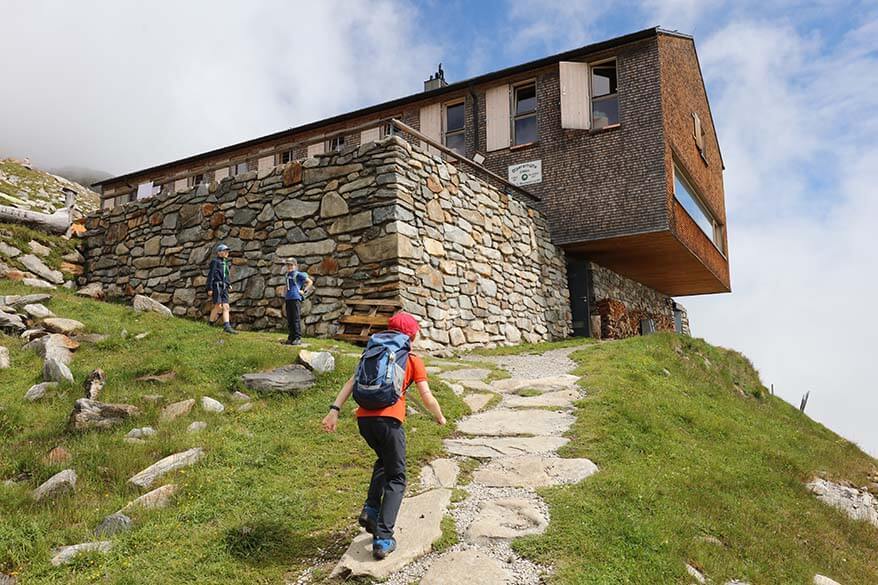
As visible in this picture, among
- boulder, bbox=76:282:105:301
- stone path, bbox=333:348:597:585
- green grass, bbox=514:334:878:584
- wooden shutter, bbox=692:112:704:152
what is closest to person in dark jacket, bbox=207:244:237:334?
boulder, bbox=76:282:105:301

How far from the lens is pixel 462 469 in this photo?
590 cm

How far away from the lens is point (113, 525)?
4676mm

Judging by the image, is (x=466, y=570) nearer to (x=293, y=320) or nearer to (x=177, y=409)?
(x=177, y=409)

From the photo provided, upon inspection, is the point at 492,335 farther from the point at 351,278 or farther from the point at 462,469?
the point at 462,469

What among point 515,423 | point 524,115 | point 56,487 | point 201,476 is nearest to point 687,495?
point 515,423

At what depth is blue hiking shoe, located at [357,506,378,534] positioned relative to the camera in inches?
171

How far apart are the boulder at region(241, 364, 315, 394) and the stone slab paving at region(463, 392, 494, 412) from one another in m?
2.06

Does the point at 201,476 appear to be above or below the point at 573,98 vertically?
below

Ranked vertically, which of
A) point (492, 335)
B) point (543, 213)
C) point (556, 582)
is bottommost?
point (556, 582)

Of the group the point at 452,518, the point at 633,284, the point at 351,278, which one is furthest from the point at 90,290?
the point at 633,284

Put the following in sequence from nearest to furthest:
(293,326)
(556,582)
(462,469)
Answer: (556,582) → (462,469) → (293,326)

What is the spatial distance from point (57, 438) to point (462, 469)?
13.4 feet

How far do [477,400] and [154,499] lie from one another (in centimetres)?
431

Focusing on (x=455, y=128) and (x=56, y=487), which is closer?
(x=56, y=487)
